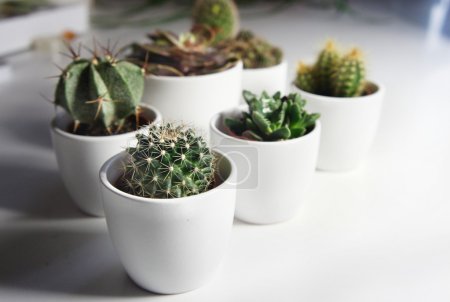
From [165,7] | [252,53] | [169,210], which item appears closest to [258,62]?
[252,53]

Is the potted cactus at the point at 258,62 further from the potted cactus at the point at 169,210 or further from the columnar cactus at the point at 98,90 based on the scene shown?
the potted cactus at the point at 169,210

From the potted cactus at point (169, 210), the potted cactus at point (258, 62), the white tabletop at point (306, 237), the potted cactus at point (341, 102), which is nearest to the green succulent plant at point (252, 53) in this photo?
the potted cactus at point (258, 62)

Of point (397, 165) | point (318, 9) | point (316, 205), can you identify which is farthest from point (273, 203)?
point (318, 9)

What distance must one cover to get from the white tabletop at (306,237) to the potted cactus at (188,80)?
23cm

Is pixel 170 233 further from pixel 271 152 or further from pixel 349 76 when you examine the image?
pixel 349 76

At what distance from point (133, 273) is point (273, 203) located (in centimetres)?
24

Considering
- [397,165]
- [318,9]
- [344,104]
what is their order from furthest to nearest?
[318,9], [397,165], [344,104]

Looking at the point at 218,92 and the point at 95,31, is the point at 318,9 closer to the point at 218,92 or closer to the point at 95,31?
the point at 95,31

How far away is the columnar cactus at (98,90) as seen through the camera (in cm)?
83

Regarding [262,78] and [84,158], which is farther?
[262,78]

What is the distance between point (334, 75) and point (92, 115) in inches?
17.2

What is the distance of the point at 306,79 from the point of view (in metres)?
1.03

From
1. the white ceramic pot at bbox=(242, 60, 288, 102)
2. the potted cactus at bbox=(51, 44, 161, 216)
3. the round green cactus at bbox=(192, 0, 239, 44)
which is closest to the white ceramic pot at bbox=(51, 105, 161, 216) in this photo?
the potted cactus at bbox=(51, 44, 161, 216)

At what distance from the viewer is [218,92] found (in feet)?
3.25
